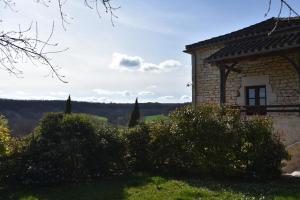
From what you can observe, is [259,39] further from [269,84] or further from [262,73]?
[269,84]

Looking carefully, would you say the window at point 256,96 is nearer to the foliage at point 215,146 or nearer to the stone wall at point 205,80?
the stone wall at point 205,80

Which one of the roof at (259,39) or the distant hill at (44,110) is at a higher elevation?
the roof at (259,39)

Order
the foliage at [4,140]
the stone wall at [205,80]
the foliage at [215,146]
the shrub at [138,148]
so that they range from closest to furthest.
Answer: the foliage at [215,146]
the foliage at [4,140]
the shrub at [138,148]
the stone wall at [205,80]

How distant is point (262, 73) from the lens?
51.3ft

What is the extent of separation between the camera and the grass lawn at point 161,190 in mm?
7777

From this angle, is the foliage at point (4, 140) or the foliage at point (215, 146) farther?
the foliage at point (4, 140)

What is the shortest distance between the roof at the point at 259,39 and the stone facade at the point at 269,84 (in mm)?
511

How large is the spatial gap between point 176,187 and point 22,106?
2326 centimetres

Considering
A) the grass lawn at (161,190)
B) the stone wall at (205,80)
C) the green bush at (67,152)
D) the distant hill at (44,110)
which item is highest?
the stone wall at (205,80)

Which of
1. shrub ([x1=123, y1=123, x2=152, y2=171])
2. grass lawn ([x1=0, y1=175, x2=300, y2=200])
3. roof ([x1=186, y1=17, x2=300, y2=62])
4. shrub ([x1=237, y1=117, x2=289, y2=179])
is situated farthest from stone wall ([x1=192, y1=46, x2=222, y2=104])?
grass lawn ([x1=0, y1=175, x2=300, y2=200])

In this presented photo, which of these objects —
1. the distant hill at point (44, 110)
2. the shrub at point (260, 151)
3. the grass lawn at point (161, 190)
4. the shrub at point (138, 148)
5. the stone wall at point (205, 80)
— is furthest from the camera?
the distant hill at point (44, 110)

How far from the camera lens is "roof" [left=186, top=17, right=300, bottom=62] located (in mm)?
12849

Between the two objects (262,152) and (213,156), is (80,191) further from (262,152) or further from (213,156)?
(262,152)

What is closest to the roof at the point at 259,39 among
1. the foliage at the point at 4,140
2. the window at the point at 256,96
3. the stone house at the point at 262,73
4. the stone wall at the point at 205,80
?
the stone house at the point at 262,73
